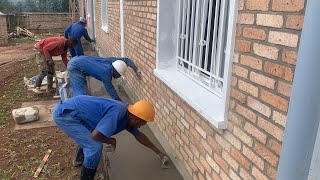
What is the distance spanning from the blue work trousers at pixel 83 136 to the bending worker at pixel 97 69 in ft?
3.88

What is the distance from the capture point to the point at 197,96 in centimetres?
303

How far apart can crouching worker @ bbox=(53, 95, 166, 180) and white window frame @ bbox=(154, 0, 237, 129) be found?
0.50m

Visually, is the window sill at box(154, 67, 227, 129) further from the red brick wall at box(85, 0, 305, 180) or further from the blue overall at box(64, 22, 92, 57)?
the blue overall at box(64, 22, 92, 57)

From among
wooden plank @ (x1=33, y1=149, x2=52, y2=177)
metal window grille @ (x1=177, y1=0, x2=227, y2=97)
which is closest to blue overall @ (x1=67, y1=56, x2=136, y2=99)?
wooden plank @ (x1=33, y1=149, x2=52, y2=177)

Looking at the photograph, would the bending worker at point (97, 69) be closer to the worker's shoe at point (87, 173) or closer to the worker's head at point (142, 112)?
the worker's shoe at point (87, 173)

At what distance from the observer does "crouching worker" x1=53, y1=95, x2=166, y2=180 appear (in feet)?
9.73

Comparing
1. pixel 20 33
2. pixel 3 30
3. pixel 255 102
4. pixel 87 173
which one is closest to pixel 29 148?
pixel 87 173

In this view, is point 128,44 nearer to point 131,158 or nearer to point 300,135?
point 131,158

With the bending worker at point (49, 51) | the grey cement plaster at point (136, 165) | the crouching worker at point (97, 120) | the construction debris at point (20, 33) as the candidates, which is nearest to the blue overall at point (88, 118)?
the crouching worker at point (97, 120)

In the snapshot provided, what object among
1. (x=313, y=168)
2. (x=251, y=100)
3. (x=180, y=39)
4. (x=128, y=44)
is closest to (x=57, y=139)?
(x=128, y=44)

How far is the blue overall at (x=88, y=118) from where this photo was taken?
3.17m

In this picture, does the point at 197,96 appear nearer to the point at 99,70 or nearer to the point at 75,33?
the point at 99,70

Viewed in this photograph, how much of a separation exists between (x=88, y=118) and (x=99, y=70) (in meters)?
1.64

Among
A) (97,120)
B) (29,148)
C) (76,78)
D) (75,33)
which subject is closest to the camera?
(97,120)
